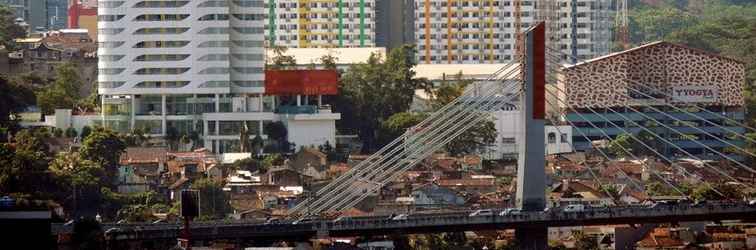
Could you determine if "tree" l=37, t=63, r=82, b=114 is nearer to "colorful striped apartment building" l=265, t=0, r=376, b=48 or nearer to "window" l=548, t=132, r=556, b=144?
"colorful striped apartment building" l=265, t=0, r=376, b=48

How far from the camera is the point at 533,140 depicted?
52.6 meters

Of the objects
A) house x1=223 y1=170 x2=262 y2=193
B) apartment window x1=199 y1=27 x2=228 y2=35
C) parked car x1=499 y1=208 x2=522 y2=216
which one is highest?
apartment window x1=199 y1=27 x2=228 y2=35

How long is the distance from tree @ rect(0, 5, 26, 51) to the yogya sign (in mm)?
20358

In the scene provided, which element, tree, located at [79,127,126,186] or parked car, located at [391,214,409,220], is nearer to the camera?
parked car, located at [391,214,409,220]

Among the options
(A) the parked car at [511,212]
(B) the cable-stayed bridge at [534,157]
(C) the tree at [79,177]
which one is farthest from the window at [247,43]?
(A) the parked car at [511,212]

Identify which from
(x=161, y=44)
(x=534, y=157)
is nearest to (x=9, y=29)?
(x=161, y=44)

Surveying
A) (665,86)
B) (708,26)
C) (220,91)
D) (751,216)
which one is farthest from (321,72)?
(708,26)

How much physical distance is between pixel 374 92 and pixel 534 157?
26042mm

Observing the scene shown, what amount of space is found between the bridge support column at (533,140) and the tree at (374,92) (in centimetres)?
2068

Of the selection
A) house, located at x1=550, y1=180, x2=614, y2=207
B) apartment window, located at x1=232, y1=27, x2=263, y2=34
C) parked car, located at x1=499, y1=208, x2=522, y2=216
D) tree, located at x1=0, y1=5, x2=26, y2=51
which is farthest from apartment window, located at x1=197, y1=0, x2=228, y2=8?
parked car, located at x1=499, y1=208, x2=522, y2=216

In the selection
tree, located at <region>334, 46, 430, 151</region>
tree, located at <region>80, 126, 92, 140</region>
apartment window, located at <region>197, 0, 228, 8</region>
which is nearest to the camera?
tree, located at <region>80, 126, 92, 140</region>

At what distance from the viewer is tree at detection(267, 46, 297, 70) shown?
80.4 metres

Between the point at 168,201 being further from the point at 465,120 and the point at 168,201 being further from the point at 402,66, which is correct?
the point at 402,66

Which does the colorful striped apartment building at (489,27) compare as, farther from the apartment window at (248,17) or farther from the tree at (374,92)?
the apartment window at (248,17)
